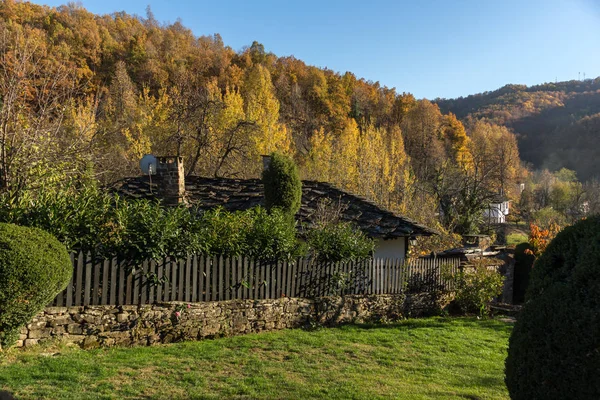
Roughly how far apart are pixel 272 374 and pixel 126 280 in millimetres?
3110

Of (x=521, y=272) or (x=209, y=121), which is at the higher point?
(x=209, y=121)

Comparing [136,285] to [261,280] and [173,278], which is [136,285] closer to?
[173,278]

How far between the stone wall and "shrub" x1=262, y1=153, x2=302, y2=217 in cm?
282

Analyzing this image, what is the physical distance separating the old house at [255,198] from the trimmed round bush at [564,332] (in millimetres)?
9225

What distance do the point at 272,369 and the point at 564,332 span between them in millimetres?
4319

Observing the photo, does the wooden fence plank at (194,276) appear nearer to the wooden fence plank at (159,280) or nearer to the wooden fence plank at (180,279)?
the wooden fence plank at (180,279)

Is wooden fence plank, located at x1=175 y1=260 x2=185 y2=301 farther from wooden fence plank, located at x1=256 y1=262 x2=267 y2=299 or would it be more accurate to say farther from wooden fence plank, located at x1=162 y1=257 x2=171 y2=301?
wooden fence plank, located at x1=256 y1=262 x2=267 y2=299

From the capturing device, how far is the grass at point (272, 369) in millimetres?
5504

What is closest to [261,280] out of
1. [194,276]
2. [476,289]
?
[194,276]

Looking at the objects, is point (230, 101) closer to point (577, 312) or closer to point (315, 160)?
point (315, 160)

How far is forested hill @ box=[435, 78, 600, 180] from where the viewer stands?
68.8 m

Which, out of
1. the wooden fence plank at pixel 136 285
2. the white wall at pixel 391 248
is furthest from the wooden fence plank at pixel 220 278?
the white wall at pixel 391 248

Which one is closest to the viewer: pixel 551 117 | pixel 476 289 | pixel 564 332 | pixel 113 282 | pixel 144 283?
pixel 564 332

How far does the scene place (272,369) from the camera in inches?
264
